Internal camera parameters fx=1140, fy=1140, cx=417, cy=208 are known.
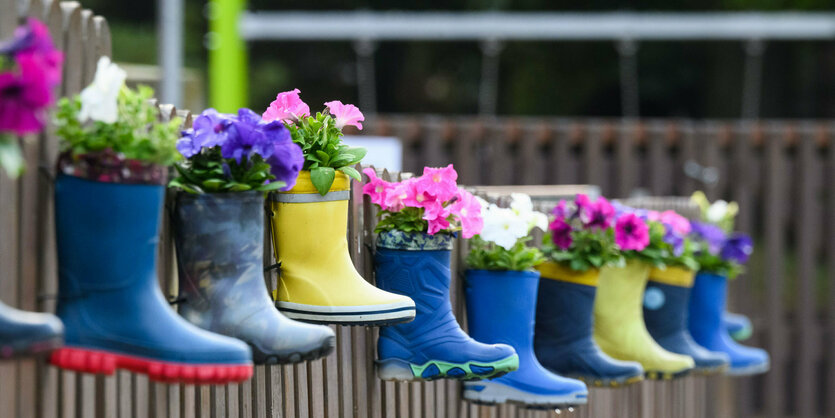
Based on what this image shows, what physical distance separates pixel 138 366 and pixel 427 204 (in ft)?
3.18

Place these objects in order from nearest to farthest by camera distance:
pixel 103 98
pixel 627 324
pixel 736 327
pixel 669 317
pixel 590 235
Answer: pixel 103 98, pixel 590 235, pixel 627 324, pixel 669 317, pixel 736 327

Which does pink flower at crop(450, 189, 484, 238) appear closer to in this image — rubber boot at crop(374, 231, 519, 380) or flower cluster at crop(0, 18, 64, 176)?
rubber boot at crop(374, 231, 519, 380)

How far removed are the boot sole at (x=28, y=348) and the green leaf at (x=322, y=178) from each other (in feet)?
2.59

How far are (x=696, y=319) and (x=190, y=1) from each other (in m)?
11.2

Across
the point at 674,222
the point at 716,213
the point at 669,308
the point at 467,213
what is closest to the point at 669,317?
the point at 669,308

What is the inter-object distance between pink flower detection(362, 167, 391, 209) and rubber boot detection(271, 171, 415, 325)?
0.35m

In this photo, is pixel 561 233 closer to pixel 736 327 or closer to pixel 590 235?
pixel 590 235

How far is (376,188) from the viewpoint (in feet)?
8.29

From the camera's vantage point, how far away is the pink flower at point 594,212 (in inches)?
125

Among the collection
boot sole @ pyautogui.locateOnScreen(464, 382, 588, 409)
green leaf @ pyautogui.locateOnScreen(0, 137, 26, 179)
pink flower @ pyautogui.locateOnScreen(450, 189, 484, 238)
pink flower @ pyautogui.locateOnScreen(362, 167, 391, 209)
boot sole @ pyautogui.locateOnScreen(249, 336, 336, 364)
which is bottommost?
boot sole @ pyautogui.locateOnScreen(464, 382, 588, 409)

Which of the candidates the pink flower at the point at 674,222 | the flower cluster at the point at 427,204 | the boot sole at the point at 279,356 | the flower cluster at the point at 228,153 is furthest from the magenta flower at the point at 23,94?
the pink flower at the point at 674,222

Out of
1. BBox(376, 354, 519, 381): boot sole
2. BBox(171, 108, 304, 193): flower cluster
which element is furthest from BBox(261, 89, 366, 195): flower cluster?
BBox(376, 354, 519, 381): boot sole

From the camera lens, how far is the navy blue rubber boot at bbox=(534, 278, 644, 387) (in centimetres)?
313

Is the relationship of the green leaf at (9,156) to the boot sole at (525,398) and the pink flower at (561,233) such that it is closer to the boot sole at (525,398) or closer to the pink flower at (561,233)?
the boot sole at (525,398)
